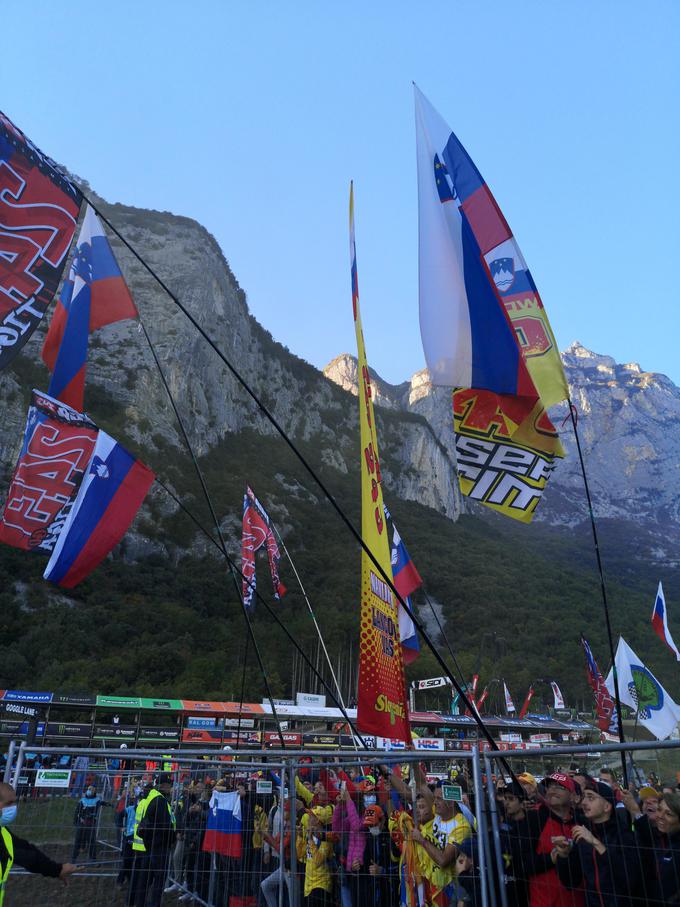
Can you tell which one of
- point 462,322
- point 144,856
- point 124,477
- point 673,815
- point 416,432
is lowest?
point 144,856

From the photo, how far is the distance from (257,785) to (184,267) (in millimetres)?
92546

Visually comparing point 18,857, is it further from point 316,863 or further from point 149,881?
point 149,881

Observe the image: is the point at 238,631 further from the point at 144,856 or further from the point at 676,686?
the point at 144,856

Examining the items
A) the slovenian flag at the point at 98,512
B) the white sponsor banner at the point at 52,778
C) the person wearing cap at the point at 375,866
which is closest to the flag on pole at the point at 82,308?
the slovenian flag at the point at 98,512

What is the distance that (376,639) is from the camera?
219 inches

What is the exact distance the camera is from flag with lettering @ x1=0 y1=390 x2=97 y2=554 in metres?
6.66

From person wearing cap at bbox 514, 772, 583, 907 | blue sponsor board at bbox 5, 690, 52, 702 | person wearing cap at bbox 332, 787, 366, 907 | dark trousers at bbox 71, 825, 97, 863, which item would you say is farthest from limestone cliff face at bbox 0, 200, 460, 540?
person wearing cap at bbox 514, 772, 583, 907

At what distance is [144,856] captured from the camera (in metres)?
7.61

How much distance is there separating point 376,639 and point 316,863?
7.37 ft

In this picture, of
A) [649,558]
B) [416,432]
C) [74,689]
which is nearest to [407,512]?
[416,432]

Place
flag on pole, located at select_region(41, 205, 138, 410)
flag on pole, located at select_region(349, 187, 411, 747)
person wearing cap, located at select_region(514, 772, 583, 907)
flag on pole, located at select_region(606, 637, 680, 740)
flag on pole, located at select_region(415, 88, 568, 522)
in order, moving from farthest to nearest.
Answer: flag on pole, located at select_region(606, 637, 680, 740) → flag on pole, located at select_region(41, 205, 138, 410) → flag on pole, located at select_region(415, 88, 568, 522) → flag on pole, located at select_region(349, 187, 411, 747) → person wearing cap, located at select_region(514, 772, 583, 907)

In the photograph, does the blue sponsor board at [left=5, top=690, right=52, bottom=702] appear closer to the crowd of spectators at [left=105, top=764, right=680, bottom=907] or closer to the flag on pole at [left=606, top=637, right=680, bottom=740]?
the crowd of spectators at [left=105, top=764, right=680, bottom=907]

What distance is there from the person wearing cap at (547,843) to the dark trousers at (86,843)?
739 cm

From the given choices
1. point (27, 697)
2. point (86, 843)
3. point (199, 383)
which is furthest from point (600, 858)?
point (199, 383)
